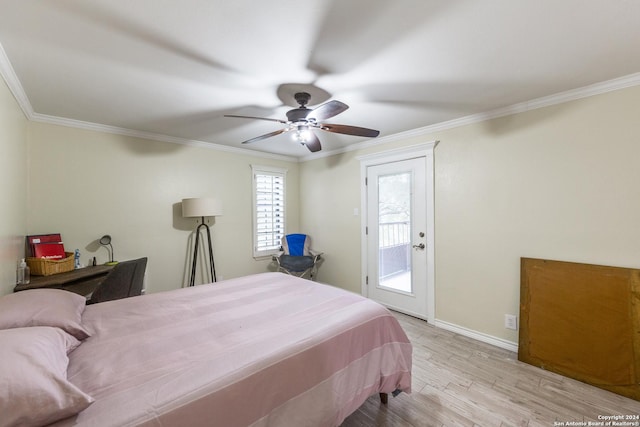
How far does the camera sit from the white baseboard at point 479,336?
103 inches

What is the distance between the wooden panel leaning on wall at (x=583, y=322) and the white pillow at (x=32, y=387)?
3152 millimetres

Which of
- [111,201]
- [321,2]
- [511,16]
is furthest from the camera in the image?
[111,201]

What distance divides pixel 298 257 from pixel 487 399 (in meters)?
2.85

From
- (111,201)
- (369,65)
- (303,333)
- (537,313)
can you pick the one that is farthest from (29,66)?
(537,313)

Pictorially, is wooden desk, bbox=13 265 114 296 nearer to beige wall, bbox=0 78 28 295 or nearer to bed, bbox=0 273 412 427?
beige wall, bbox=0 78 28 295

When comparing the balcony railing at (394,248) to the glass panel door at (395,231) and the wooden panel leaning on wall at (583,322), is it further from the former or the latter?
the wooden panel leaning on wall at (583,322)

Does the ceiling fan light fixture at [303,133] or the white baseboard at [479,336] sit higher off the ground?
the ceiling fan light fixture at [303,133]

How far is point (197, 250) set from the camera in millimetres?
3766

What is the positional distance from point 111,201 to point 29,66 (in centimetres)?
162

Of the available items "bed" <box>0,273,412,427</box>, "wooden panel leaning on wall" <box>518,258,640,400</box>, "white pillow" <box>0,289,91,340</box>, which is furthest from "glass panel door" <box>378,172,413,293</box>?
"white pillow" <box>0,289,91,340</box>

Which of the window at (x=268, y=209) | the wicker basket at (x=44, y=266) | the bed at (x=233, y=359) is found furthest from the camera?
the window at (x=268, y=209)

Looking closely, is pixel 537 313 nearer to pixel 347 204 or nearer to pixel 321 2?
pixel 347 204

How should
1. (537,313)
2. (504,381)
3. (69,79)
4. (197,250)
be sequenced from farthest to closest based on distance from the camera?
(197,250), (537,313), (504,381), (69,79)

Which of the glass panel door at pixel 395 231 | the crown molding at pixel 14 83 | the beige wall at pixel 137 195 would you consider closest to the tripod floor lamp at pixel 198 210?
the beige wall at pixel 137 195
